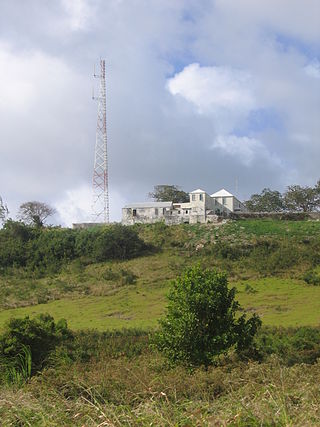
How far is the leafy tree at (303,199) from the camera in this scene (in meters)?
74.0

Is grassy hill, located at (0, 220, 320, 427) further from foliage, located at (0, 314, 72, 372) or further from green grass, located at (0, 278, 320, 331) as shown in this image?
foliage, located at (0, 314, 72, 372)

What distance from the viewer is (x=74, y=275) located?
49406 millimetres

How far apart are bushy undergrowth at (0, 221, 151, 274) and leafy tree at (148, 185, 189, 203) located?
22507 mm

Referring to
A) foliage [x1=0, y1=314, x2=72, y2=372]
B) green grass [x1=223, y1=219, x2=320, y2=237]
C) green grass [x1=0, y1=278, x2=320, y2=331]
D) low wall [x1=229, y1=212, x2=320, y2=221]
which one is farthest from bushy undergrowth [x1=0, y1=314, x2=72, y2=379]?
low wall [x1=229, y1=212, x2=320, y2=221]

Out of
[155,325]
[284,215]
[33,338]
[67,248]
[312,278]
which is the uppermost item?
[284,215]

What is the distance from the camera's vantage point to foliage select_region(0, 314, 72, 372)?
23.4 m

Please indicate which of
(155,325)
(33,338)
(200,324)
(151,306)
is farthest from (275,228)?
(200,324)

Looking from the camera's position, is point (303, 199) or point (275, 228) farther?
point (303, 199)

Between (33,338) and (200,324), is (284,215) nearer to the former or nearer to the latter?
(33,338)

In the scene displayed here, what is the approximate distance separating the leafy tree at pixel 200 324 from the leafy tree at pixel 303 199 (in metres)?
55.0

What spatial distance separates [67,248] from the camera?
184 feet

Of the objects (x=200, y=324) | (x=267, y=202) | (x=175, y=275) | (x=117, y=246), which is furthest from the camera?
(x=267, y=202)

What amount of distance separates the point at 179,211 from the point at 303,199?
20858mm

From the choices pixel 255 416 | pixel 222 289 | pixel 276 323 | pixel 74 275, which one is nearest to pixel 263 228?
pixel 74 275
